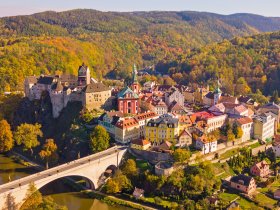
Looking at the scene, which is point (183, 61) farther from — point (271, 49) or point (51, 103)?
point (51, 103)

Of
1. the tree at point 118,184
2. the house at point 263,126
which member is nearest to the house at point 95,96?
the tree at point 118,184

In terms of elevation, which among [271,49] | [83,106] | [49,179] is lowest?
[49,179]

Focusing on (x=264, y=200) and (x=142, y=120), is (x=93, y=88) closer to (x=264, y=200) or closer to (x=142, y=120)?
(x=142, y=120)

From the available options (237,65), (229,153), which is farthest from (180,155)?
(237,65)

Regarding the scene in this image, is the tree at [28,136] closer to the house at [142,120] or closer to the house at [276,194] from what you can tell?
the house at [142,120]

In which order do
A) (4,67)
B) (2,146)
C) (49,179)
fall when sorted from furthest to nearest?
(4,67), (2,146), (49,179)

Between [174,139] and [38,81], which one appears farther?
[38,81]

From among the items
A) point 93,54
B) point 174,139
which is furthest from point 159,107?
point 93,54

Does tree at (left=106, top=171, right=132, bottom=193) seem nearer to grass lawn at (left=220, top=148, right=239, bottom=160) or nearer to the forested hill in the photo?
grass lawn at (left=220, top=148, right=239, bottom=160)
